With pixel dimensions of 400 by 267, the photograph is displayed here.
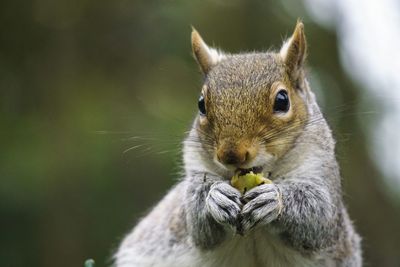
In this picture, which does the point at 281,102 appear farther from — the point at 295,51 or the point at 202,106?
the point at 295,51

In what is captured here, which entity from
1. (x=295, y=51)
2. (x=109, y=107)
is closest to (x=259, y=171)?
(x=295, y=51)

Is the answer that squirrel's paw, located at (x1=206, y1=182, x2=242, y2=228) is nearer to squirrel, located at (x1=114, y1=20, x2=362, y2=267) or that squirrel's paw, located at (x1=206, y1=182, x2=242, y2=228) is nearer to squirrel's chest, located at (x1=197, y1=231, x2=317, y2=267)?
squirrel, located at (x1=114, y1=20, x2=362, y2=267)

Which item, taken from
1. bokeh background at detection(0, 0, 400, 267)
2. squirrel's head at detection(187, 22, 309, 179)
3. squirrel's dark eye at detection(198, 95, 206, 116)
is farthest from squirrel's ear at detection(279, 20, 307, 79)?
bokeh background at detection(0, 0, 400, 267)

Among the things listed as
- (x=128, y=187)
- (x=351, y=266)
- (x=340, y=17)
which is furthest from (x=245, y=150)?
(x=128, y=187)

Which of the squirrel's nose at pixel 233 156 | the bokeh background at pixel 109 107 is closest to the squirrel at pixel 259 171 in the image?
the squirrel's nose at pixel 233 156

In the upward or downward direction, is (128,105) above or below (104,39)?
below

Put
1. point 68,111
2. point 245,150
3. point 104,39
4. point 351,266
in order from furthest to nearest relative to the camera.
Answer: point 104,39 → point 68,111 → point 351,266 → point 245,150

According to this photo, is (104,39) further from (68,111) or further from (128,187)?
(128,187)
